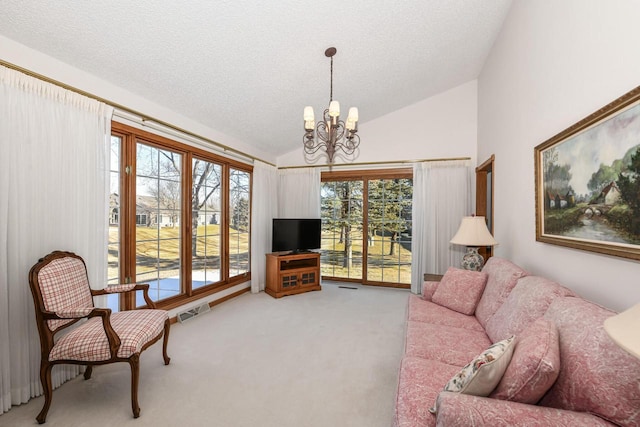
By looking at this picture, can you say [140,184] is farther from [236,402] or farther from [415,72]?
[415,72]

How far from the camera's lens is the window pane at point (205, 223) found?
141 inches

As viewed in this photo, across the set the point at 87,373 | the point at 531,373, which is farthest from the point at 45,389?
the point at 531,373

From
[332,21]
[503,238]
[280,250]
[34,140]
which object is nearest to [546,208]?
[503,238]

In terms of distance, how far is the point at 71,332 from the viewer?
1.83 meters

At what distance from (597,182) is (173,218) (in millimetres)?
3724

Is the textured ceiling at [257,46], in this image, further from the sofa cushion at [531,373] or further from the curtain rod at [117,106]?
the sofa cushion at [531,373]

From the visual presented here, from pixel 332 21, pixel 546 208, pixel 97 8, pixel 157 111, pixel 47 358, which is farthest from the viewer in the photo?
pixel 157 111

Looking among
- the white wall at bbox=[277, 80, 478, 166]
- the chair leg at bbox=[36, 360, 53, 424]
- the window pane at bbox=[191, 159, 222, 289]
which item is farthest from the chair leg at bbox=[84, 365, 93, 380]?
the white wall at bbox=[277, 80, 478, 166]

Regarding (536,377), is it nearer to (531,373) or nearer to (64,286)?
(531,373)

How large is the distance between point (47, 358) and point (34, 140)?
145cm

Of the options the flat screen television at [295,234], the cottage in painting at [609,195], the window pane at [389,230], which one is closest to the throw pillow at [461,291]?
the cottage in painting at [609,195]

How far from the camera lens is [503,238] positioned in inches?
121

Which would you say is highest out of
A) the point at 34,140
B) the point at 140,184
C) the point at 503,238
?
the point at 34,140

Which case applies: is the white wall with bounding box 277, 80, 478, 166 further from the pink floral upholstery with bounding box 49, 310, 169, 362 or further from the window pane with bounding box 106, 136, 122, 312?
the pink floral upholstery with bounding box 49, 310, 169, 362
